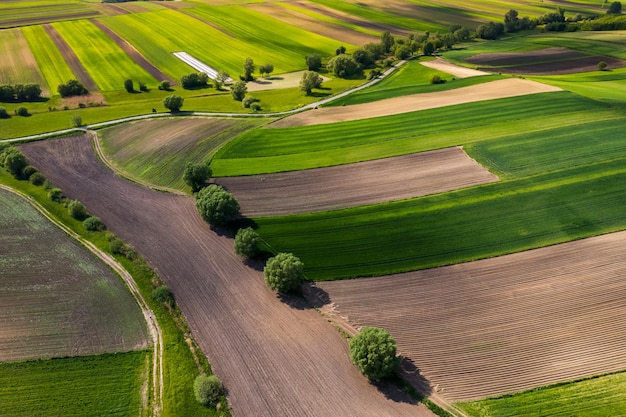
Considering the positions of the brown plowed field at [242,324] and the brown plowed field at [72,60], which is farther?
the brown plowed field at [72,60]

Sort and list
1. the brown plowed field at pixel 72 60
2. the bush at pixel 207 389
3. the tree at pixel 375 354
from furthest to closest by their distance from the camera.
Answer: the brown plowed field at pixel 72 60
the bush at pixel 207 389
the tree at pixel 375 354

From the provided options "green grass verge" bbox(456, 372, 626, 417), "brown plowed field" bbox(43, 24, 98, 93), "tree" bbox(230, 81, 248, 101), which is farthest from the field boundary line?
"tree" bbox(230, 81, 248, 101)

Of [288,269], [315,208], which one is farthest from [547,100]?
[288,269]

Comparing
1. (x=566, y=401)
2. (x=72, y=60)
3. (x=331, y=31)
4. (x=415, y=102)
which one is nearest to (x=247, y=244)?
(x=566, y=401)

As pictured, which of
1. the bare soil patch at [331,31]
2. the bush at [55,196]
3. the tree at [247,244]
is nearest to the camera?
the tree at [247,244]

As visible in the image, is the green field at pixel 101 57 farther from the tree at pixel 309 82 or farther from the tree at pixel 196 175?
the tree at pixel 196 175

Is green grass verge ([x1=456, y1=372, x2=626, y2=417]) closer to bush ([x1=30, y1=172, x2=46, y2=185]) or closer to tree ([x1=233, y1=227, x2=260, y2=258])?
tree ([x1=233, y1=227, x2=260, y2=258])

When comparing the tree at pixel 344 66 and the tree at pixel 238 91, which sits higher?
the tree at pixel 344 66

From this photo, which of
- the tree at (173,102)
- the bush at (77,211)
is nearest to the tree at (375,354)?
the bush at (77,211)
